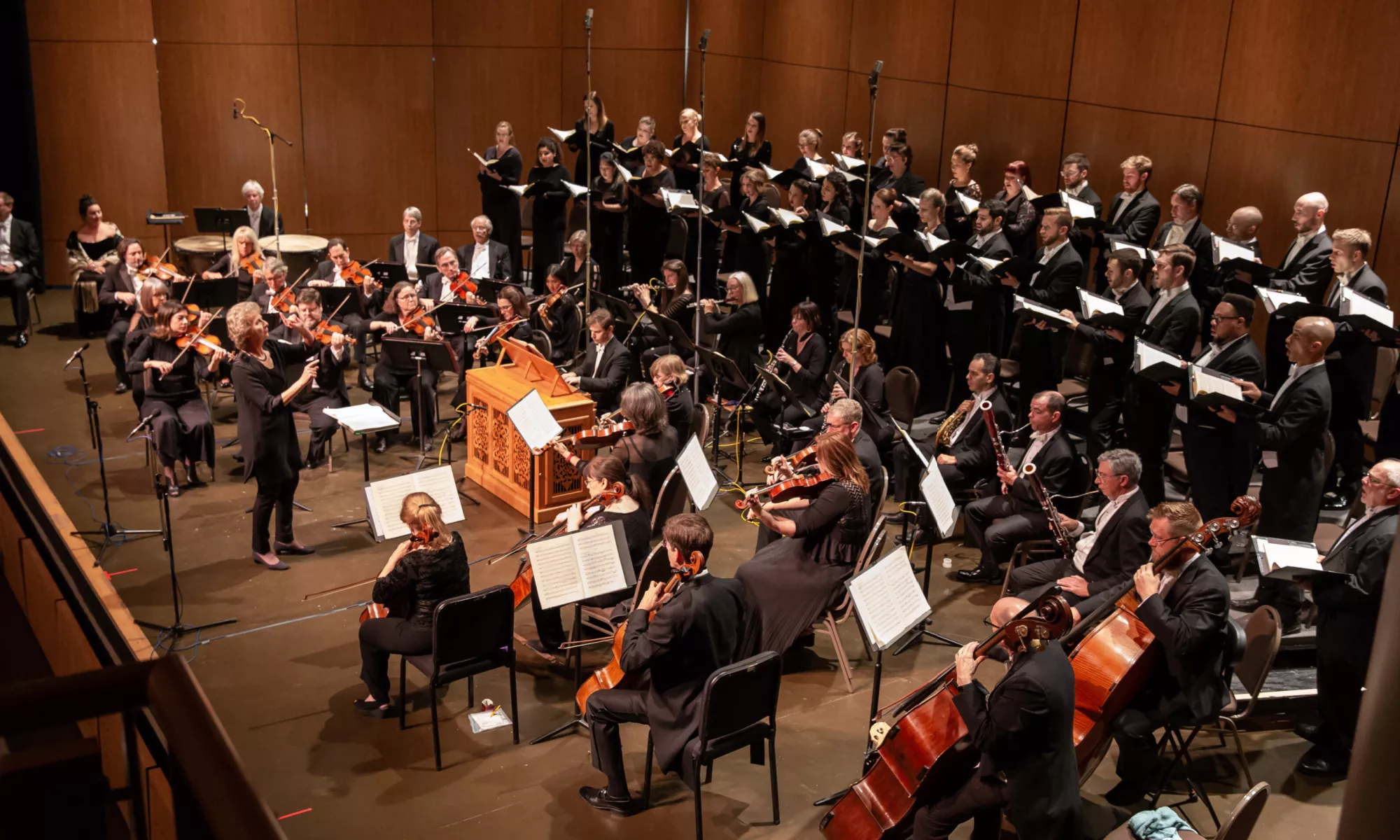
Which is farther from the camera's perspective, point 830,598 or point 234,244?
Answer: point 234,244

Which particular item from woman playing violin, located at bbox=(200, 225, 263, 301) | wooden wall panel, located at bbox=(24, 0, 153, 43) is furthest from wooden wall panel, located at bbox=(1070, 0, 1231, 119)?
wooden wall panel, located at bbox=(24, 0, 153, 43)

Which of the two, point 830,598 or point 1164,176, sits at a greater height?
point 1164,176

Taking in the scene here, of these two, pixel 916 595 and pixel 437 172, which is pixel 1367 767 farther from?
pixel 437 172

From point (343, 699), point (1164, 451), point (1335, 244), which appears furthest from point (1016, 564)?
point (343, 699)

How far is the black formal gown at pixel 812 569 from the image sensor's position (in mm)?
5754

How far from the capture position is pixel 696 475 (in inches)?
235

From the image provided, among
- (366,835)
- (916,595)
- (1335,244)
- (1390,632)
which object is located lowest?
(366,835)

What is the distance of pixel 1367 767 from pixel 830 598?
16.6 ft

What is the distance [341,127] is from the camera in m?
13.8

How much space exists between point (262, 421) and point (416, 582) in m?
1.97

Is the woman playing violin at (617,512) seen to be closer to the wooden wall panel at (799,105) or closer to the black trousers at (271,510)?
the black trousers at (271,510)

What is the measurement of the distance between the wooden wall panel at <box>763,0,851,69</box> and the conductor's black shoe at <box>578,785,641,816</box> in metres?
10.3

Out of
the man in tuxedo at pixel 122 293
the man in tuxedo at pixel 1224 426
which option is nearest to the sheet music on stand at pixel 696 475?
the man in tuxedo at pixel 1224 426

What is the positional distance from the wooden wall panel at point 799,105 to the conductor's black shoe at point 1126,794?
32.0 ft
